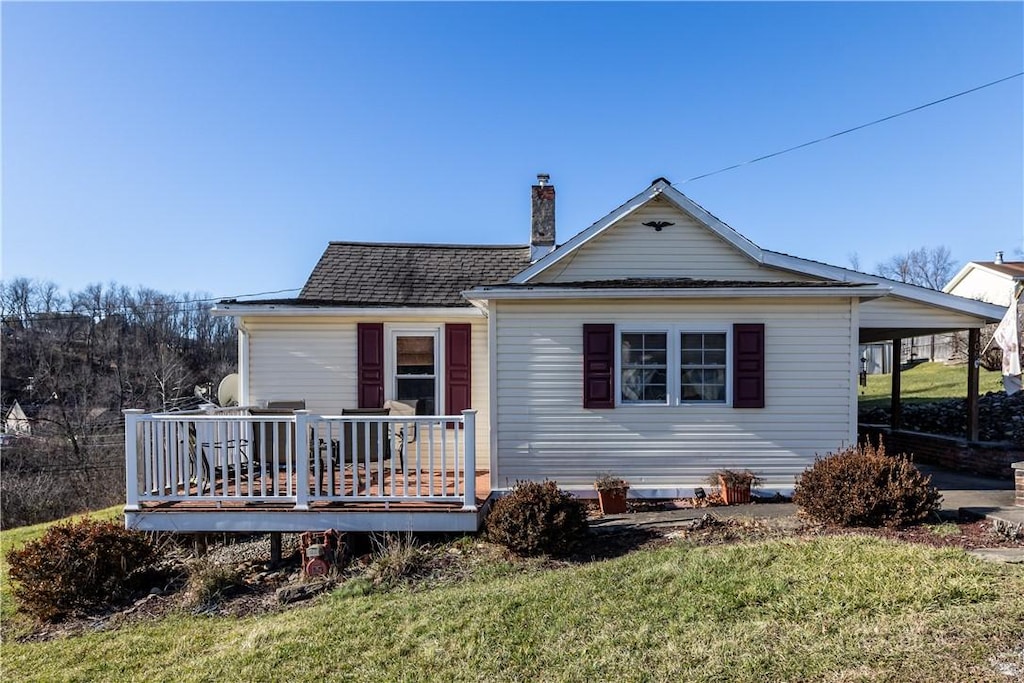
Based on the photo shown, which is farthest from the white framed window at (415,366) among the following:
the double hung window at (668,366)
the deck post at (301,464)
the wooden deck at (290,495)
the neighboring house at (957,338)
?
the neighboring house at (957,338)

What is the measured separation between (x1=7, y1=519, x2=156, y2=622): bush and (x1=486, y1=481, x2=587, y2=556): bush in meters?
4.16

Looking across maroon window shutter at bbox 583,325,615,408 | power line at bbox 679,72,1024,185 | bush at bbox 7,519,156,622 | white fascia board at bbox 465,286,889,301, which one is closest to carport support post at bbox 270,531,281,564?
bush at bbox 7,519,156,622

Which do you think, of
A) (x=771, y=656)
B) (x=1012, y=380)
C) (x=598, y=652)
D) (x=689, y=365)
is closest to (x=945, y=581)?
(x=771, y=656)

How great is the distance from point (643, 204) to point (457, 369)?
4002mm

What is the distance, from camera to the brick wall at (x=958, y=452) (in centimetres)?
891

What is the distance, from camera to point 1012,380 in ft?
27.8

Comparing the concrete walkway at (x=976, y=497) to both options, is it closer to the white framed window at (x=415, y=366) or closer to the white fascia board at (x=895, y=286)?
the white fascia board at (x=895, y=286)

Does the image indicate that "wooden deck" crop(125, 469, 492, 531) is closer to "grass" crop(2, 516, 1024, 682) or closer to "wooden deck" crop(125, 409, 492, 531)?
"wooden deck" crop(125, 409, 492, 531)

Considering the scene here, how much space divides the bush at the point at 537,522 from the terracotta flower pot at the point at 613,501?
51.4 inches

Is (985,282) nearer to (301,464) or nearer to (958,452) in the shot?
(958,452)

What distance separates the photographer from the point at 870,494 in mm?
5961

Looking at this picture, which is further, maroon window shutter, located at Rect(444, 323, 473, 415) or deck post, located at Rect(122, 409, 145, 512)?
maroon window shutter, located at Rect(444, 323, 473, 415)

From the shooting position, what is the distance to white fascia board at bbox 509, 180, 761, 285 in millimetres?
8391

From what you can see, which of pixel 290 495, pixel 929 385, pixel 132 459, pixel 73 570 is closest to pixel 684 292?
pixel 290 495
